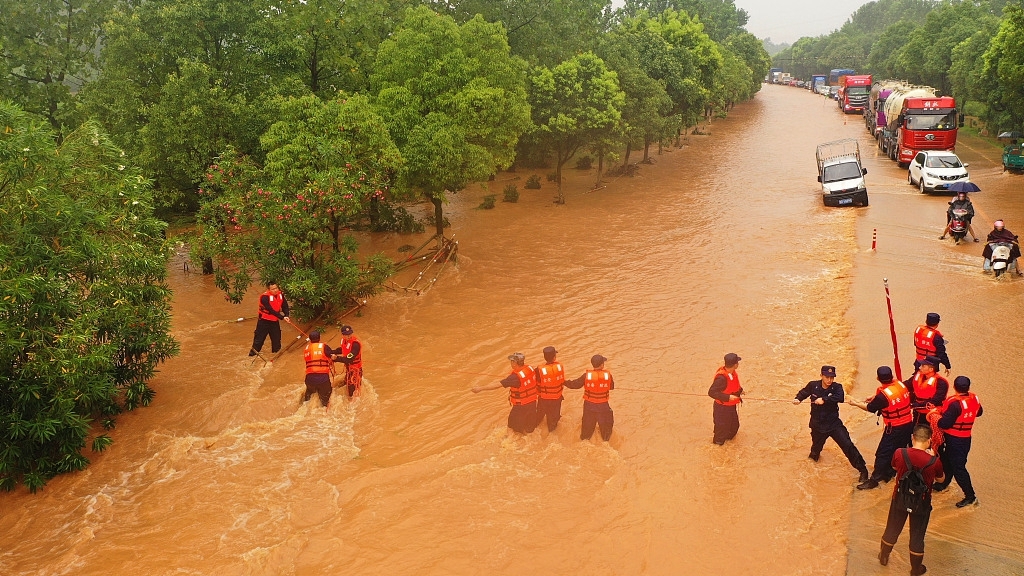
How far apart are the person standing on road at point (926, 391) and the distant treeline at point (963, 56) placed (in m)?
25.0

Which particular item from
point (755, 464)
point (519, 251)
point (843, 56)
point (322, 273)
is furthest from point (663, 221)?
point (843, 56)

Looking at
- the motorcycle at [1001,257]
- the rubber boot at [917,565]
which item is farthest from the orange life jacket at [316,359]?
the motorcycle at [1001,257]

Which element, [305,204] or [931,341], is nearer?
[931,341]

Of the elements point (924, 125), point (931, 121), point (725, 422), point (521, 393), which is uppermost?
point (931, 121)

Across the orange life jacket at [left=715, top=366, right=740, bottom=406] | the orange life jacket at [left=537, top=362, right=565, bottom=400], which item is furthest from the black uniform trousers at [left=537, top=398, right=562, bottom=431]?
the orange life jacket at [left=715, top=366, right=740, bottom=406]

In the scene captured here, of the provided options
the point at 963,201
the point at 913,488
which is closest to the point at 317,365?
the point at 913,488

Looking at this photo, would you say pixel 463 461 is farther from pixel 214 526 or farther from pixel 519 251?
pixel 519 251

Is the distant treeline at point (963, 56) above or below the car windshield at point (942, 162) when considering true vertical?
above

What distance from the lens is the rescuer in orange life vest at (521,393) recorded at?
9.85m

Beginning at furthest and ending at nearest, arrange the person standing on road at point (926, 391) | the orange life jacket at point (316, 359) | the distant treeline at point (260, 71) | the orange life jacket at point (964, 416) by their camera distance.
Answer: the distant treeline at point (260, 71) < the orange life jacket at point (316, 359) < the person standing on road at point (926, 391) < the orange life jacket at point (964, 416)

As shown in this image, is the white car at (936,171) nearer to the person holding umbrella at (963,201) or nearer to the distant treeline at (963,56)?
the distant treeline at (963,56)

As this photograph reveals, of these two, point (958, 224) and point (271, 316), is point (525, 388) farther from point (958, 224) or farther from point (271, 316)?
point (958, 224)

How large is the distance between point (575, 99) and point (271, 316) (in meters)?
15.9

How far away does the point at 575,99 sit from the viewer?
25922mm
